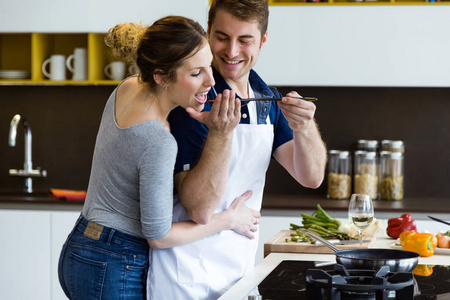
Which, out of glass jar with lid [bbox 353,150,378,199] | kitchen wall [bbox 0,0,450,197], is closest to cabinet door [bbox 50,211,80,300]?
kitchen wall [bbox 0,0,450,197]

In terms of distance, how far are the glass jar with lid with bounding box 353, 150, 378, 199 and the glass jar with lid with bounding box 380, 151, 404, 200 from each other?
0.13 feet

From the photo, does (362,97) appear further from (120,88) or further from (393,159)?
(120,88)

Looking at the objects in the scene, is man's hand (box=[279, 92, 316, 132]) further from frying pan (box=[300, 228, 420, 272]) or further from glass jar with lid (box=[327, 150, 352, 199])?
glass jar with lid (box=[327, 150, 352, 199])

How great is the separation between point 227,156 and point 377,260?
0.59 meters

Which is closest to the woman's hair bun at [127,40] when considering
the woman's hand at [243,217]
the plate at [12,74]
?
the woman's hand at [243,217]

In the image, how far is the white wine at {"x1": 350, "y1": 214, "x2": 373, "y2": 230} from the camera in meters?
2.00

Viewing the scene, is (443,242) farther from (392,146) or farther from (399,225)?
(392,146)

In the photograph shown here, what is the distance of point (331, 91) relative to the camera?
395 cm

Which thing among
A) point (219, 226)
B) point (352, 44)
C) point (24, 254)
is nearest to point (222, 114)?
point (219, 226)

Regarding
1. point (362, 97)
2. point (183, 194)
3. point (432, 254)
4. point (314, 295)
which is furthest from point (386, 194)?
point (314, 295)

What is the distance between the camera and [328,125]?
3.96 meters

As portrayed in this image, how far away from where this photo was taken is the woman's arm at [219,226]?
180cm

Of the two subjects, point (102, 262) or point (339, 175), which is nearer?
point (102, 262)

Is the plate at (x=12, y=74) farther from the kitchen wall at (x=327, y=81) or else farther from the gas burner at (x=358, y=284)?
the gas burner at (x=358, y=284)
